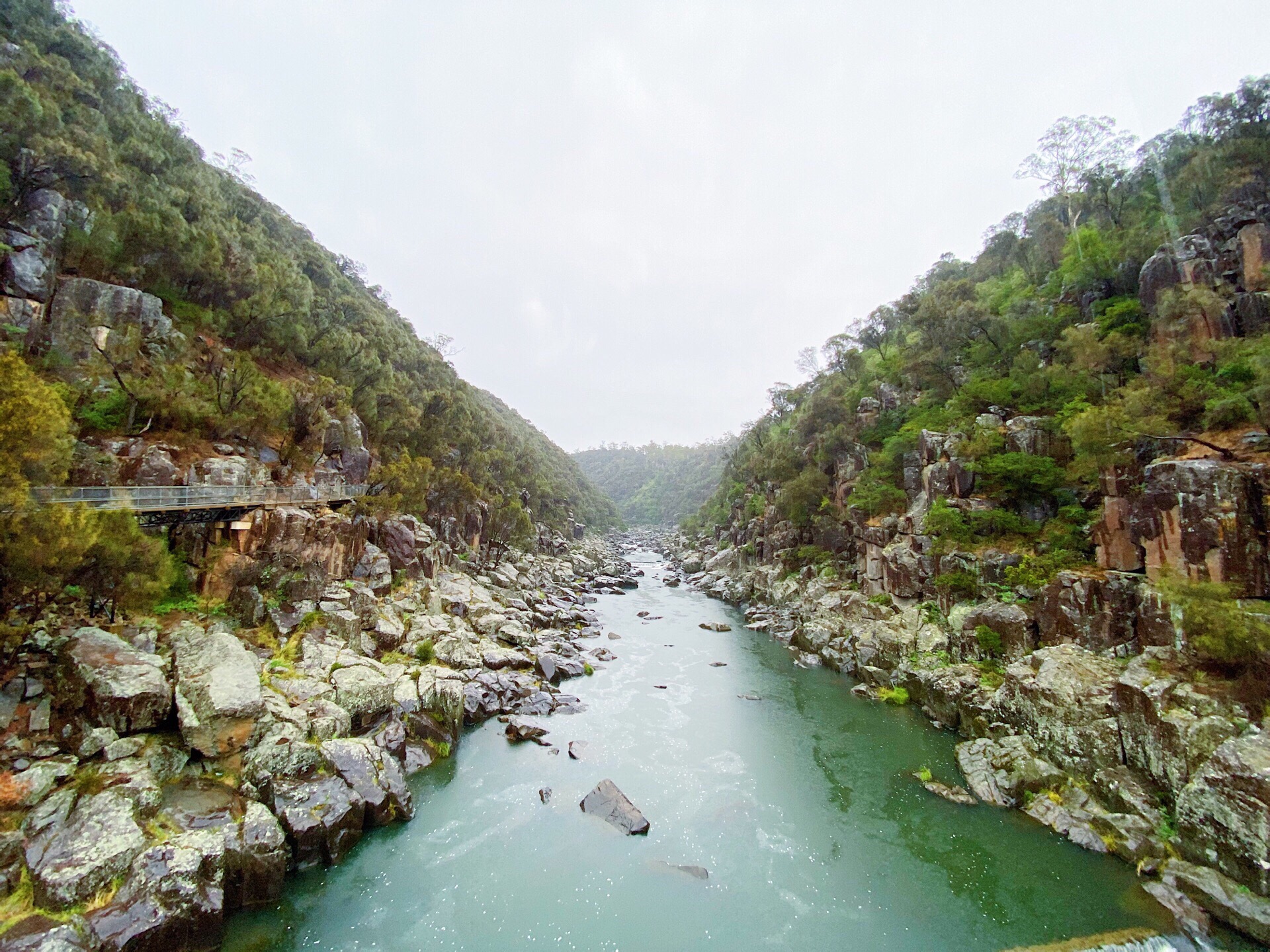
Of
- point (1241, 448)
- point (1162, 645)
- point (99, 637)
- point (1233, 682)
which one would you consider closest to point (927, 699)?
point (1162, 645)

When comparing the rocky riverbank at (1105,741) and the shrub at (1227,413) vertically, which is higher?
the shrub at (1227,413)

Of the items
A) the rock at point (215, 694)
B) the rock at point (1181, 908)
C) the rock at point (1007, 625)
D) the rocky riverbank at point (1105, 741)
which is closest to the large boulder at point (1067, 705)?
the rocky riverbank at point (1105, 741)

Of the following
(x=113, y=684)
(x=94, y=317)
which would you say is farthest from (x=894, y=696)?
(x=94, y=317)

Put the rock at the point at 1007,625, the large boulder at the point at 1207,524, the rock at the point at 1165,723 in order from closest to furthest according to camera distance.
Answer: the rock at the point at 1165,723 → the large boulder at the point at 1207,524 → the rock at the point at 1007,625

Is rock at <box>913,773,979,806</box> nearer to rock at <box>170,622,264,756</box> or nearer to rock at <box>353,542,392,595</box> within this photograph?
rock at <box>170,622,264,756</box>

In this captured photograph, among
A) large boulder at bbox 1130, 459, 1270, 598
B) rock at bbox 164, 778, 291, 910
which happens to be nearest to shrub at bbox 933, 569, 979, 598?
large boulder at bbox 1130, 459, 1270, 598

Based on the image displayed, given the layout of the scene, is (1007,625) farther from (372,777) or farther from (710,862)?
(372,777)

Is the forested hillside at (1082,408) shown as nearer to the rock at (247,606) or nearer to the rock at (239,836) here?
the rock at (239,836)
